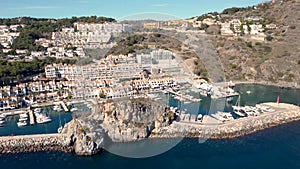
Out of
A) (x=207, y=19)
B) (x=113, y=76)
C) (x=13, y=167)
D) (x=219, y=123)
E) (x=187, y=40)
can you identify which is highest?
(x=207, y=19)

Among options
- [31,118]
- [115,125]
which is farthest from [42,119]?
[115,125]

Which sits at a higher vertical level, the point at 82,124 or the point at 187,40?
the point at 187,40

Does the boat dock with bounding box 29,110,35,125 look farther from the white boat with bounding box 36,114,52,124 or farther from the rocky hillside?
the rocky hillside

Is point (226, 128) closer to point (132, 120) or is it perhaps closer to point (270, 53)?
point (132, 120)

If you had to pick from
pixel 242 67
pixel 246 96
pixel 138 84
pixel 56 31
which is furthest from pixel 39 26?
pixel 246 96

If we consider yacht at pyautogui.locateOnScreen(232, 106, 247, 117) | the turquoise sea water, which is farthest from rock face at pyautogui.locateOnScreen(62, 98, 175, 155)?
yacht at pyautogui.locateOnScreen(232, 106, 247, 117)

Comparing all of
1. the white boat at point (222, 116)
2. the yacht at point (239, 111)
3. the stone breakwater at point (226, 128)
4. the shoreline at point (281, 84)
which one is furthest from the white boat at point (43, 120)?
the shoreline at point (281, 84)

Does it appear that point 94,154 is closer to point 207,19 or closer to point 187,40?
point 187,40
